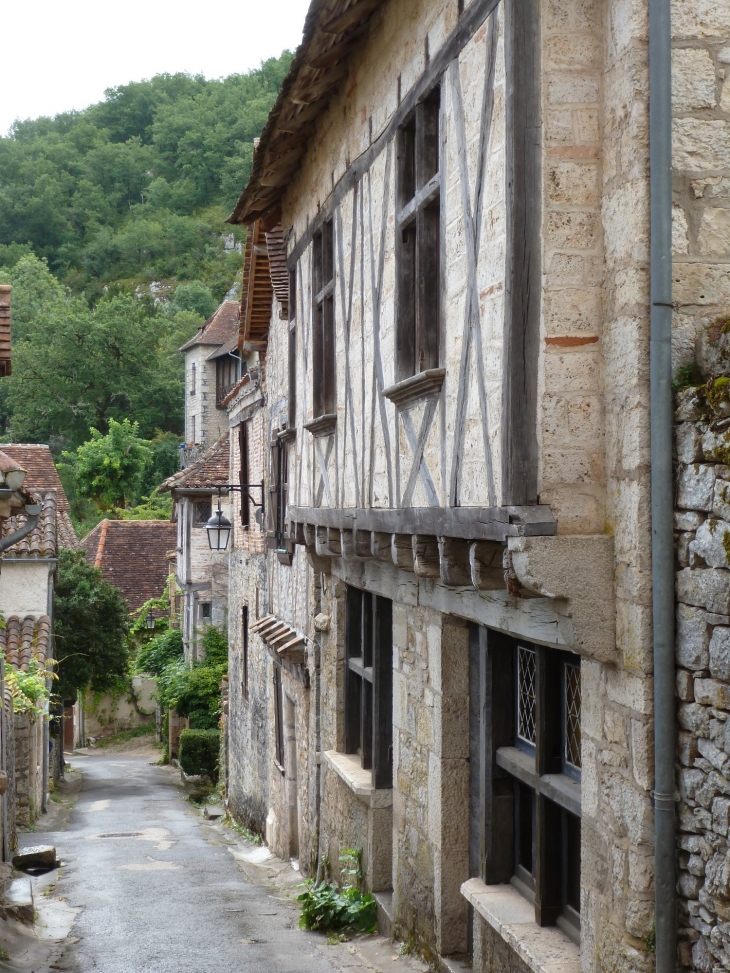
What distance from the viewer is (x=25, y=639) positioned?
17781 mm

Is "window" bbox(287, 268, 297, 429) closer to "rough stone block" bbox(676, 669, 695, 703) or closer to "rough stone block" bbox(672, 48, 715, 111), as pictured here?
"rough stone block" bbox(672, 48, 715, 111)

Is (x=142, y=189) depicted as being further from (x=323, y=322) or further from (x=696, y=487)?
(x=696, y=487)

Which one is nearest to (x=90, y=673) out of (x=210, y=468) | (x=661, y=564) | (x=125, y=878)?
(x=210, y=468)

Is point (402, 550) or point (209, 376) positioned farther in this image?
point (209, 376)

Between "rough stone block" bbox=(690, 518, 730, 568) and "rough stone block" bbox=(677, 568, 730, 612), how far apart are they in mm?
27

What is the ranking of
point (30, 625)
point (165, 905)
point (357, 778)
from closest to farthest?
point (357, 778) → point (165, 905) → point (30, 625)

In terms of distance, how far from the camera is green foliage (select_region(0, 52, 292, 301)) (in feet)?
197

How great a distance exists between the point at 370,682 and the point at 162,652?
819 inches

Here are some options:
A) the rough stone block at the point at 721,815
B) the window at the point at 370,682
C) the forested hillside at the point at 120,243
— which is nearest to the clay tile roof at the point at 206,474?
the window at the point at 370,682

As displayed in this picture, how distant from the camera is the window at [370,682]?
7570mm

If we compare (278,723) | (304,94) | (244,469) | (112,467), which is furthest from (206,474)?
(112,467)

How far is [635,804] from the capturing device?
12.6 feet

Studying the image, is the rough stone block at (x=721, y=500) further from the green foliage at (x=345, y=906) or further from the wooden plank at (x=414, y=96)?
the green foliage at (x=345, y=906)

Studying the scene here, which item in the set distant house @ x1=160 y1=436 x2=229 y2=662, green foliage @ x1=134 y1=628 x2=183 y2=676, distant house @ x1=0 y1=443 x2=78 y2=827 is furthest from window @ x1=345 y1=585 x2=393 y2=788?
green foliage @ x1=134 y1=628 x2=183 y2=676
